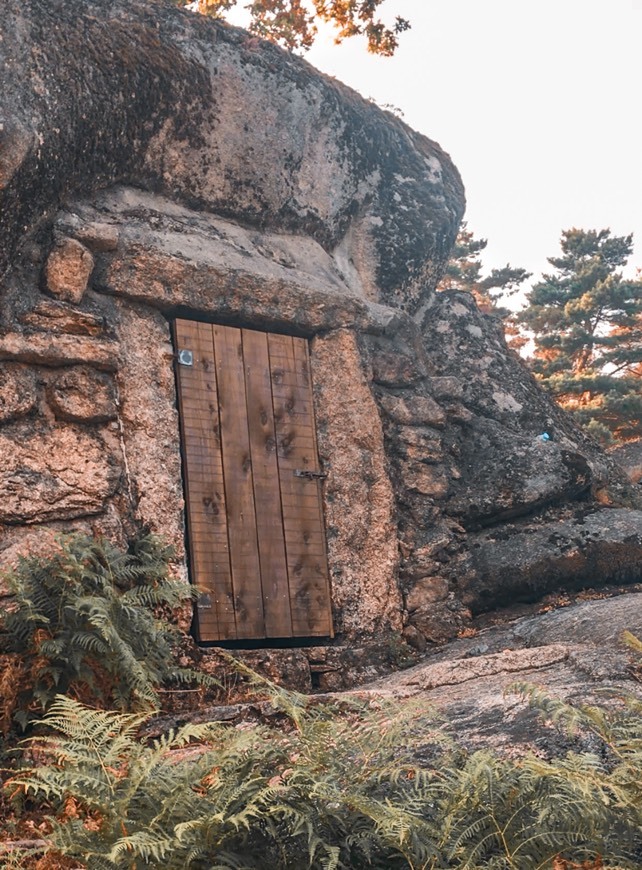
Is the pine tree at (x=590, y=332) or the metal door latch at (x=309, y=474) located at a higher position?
the pine tree at (x=590, y=332)

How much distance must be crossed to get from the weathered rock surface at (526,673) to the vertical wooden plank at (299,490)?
2.61 feet

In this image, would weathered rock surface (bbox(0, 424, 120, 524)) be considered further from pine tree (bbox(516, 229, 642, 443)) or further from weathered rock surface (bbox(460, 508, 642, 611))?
pine tree (bbox(516, 229, 642, 443))

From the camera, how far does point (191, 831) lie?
9.25 feet

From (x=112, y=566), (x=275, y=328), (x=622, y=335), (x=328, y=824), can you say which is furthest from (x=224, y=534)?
(x=622, y=335)

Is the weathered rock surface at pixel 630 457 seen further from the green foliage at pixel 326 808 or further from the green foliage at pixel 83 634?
the green foliage at pixel 326 808

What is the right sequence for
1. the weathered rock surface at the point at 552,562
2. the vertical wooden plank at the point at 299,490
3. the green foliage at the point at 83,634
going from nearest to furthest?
the green foliage at the point at 83,634 → the vertical wooden plank at the point at 299,490 → the weathered rock surface at the point at 552,562

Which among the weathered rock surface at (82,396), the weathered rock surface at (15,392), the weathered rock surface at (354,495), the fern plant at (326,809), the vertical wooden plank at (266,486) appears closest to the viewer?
the fern plant at (326,809)

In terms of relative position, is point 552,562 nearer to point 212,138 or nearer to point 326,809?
point 212,138

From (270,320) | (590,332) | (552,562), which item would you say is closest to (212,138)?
(270,320)

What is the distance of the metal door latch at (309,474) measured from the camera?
772 cm

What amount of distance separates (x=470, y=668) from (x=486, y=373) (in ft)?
12.9

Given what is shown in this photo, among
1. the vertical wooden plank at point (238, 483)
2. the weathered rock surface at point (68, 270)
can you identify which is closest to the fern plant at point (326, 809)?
the vertical wooden plank at point (238, 483)

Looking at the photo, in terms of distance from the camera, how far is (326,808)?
292 centimetres

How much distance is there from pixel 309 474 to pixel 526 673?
2760mm
